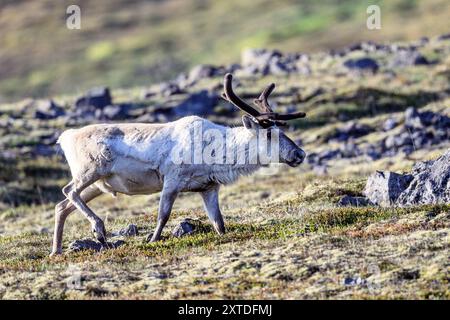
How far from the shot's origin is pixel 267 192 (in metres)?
30.1

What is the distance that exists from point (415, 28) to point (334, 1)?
29.2 metres

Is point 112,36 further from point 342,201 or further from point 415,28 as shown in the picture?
point 342,201

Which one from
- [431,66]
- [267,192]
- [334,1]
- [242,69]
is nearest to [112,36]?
[334,1]

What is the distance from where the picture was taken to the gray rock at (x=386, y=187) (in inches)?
786

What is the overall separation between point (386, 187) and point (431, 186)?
3.98 ft

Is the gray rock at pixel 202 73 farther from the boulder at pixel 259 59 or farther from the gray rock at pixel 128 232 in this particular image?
the gray rock at pixel 128 232

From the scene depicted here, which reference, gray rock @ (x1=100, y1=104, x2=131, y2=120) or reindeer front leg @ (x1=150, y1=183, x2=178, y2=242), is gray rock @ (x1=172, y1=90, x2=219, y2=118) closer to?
gray rock @ (x1=100, y1=104, x2=131, y2=120)

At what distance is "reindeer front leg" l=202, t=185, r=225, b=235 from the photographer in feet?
59.6

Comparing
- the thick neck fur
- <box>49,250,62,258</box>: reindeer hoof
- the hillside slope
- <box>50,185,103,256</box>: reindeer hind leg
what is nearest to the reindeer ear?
the thick neck fur

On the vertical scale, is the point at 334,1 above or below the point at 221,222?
above

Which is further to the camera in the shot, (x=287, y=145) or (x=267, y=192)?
(x=267, y=192)

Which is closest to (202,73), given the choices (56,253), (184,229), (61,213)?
(61,213)
